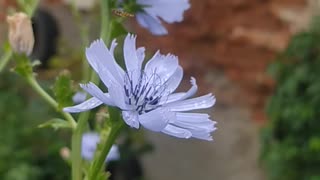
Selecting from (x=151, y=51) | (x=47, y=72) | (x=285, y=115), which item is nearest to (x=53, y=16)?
(x=47, y=72)

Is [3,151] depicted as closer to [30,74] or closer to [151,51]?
[151,51]

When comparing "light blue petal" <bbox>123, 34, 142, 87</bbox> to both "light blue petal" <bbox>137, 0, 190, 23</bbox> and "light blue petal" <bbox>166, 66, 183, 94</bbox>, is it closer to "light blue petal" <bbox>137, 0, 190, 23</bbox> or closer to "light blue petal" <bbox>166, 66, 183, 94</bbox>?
"light blue petal" <bbox>166, 66, 183, 94</bbox>

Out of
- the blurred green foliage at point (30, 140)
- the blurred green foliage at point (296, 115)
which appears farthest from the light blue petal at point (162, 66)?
the blurred green foliage at point (30, 140)

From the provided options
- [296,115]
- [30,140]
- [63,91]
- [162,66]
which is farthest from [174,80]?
[30,140]

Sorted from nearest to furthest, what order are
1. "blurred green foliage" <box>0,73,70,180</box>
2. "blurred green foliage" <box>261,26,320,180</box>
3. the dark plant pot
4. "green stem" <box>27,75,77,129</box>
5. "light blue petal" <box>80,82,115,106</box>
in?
"light blue petal" <box>80,82,115,106</box>, "green stem" <box>27,75,77,129</box>, "blurred green foliage" <box>261,26,320,180</box>, "blurred green foliage" <box>0,73,70,180</box>, the dark plant pot

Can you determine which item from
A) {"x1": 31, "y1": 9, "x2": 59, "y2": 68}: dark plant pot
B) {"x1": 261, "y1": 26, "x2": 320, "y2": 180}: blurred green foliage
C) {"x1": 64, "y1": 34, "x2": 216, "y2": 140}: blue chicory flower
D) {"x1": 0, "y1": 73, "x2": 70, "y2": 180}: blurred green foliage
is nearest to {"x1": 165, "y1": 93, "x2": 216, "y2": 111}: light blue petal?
{"x1": 64, "y1": 34, "x2": 216, "y2": 140}: blue chicory flower

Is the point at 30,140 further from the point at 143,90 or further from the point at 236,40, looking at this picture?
the point at 143,90
